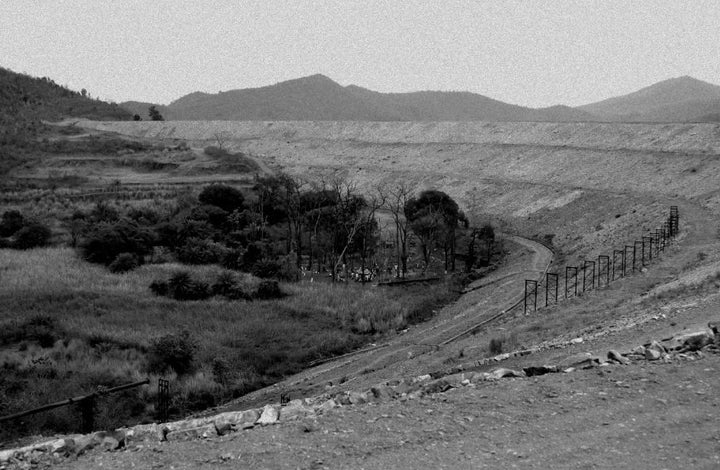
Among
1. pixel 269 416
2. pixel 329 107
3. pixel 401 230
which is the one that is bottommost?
pixel 401 230

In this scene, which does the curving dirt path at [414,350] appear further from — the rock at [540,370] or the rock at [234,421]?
the rock at [234,421]

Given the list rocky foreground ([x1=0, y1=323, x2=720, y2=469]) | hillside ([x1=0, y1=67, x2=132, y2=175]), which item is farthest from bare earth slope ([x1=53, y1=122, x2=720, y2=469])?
hillside ([x1=0, y1=67, x2=132, y2=175])

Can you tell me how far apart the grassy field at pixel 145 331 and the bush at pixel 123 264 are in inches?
17.3

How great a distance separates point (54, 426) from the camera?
1398 centimetres

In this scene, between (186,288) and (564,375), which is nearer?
(564,375)

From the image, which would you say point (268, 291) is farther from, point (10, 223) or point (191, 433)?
point (10, 223)

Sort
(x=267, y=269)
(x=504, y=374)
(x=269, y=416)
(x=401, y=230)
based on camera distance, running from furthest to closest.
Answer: (x=401, y=230) → (x=267, y=269) → (x=504, y=374) → (x=269, y=416)

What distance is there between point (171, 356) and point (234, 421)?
9.41m

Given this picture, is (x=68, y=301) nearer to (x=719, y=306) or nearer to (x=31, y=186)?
(x=719, y=306)

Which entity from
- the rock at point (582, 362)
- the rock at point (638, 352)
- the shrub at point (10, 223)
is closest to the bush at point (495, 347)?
the rock at point (582, 362)

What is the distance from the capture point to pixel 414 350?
65.1 feet

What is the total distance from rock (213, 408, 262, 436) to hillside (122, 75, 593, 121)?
152 metres

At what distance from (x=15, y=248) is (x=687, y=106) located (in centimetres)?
14841

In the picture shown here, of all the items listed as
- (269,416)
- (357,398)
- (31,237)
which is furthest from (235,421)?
(31,237)
